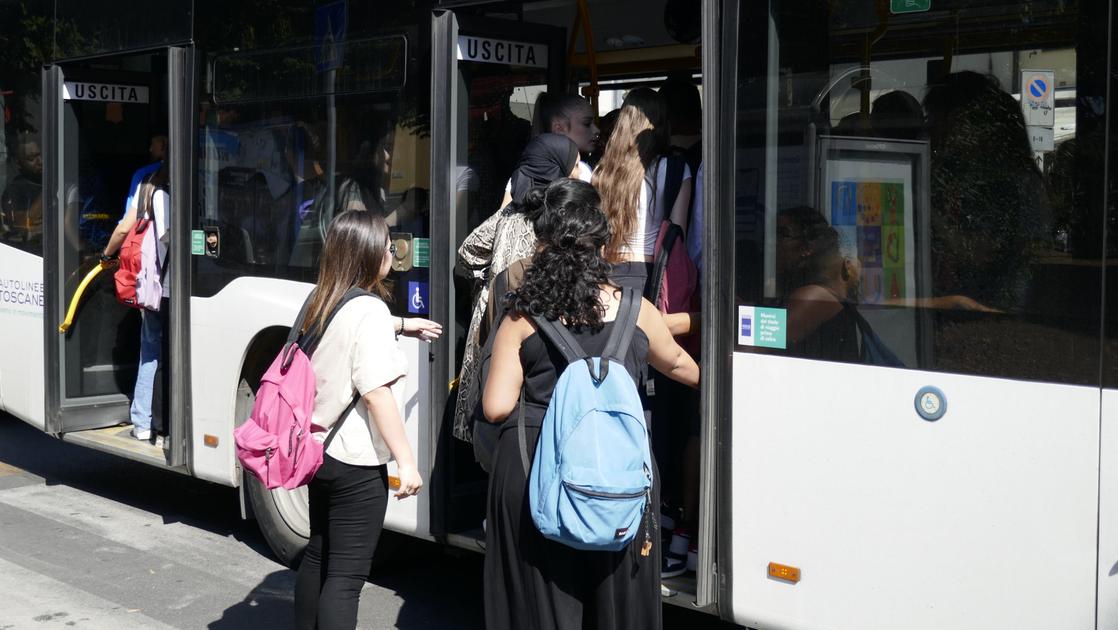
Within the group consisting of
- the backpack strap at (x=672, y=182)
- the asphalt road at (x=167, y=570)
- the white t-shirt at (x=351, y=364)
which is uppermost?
the backpack strap at (x=672, y=182)

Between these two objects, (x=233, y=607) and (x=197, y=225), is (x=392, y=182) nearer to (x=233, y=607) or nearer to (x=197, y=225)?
(x=197, y=225)

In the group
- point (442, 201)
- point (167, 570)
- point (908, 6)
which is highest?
point (908, 6)

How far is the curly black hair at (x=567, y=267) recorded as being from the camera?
10.4 feet

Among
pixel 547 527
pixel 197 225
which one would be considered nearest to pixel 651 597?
pixel 547 527

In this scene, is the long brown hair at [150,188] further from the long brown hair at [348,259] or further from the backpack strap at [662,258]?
the backpack strap at [662,258]

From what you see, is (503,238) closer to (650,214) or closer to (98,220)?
(650,214)

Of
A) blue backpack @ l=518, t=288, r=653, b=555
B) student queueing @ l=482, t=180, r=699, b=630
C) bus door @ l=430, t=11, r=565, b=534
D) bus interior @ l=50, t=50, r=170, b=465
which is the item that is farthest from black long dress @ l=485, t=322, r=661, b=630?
bus interior @ l=50, t=50, r=170, b=465

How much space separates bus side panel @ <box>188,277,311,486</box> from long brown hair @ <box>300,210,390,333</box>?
180 centimetres

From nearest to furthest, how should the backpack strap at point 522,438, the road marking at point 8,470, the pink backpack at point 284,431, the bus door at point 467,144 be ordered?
the backpack strap at point 522,438, the pink backpack at point 284,431, the bus door at point 467,144, the road marking at point 8,470

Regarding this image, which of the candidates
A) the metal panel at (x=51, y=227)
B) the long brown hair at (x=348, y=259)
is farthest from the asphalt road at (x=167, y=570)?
the long brown hair at (x=348, y=259)

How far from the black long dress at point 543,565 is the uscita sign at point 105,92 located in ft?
15.6

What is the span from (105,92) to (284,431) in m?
4.38

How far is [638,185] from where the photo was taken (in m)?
4.37

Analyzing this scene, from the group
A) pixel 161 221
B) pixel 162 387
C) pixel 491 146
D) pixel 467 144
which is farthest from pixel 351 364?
pixel 162 387
